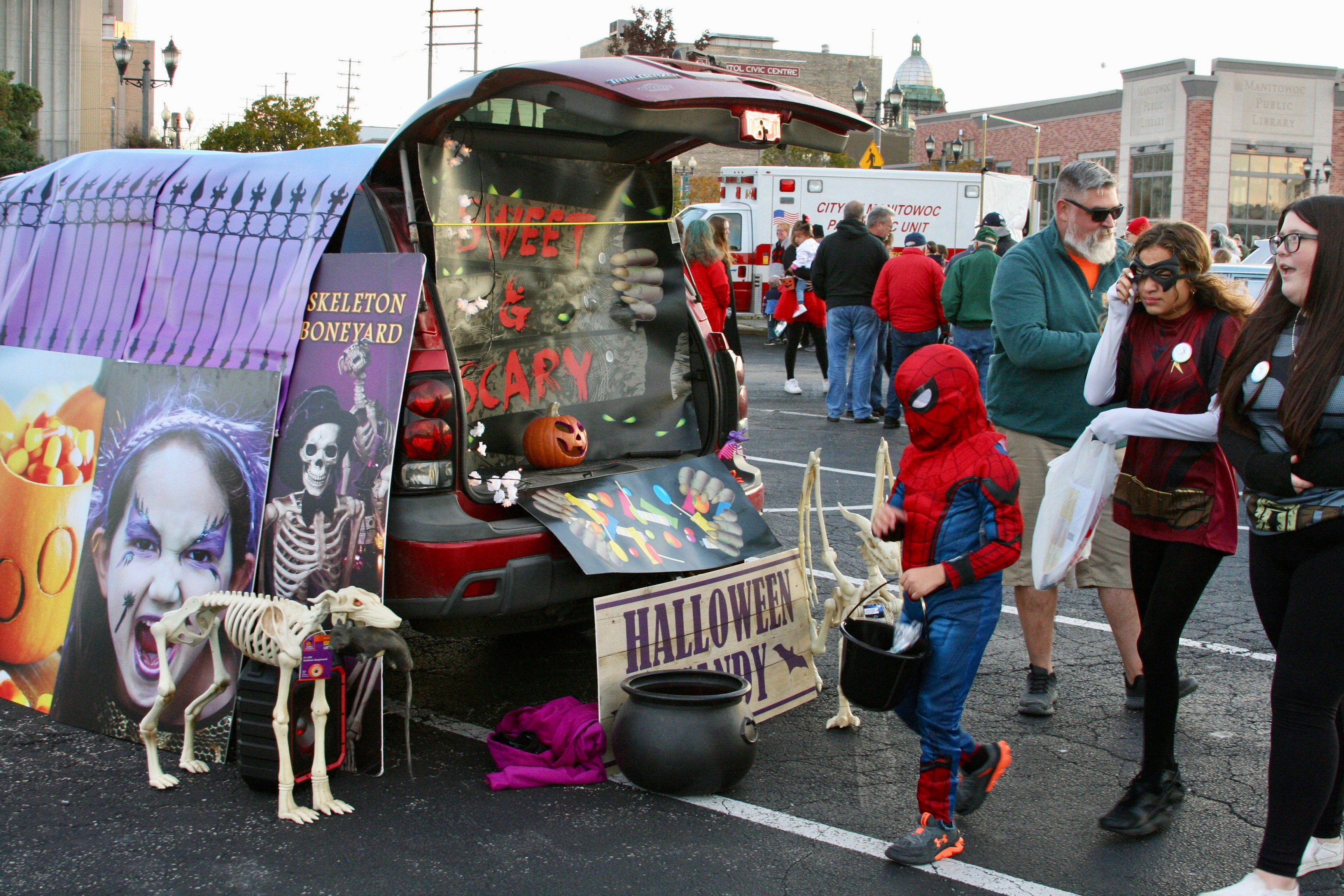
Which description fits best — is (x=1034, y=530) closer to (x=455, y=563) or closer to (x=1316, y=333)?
(x=1316, y=333)

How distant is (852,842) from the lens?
3.54 metres

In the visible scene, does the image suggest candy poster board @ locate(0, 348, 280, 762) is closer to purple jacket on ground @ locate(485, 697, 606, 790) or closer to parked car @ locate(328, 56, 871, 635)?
parked car @ locate(328, 56, 871, 635)

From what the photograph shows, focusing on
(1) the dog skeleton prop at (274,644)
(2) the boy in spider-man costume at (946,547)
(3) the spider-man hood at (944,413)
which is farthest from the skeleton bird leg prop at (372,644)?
(3) the spider-man hood at (944,413)

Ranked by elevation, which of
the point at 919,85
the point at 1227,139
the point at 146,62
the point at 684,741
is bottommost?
the point at 684,741

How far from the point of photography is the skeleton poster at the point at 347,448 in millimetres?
3920

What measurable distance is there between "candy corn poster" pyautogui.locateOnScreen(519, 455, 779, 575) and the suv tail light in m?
0.35

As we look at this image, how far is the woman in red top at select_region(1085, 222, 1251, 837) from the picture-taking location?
359 cm

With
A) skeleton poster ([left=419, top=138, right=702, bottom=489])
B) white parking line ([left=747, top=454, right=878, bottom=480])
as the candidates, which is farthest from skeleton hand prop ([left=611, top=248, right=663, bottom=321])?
white parking line ([left=747, top=454, right=878, bottom=480])

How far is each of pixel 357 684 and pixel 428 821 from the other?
59cm

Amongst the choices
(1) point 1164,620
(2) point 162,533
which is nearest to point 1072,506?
(1) point 1164,620

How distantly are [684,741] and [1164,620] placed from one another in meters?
1.45

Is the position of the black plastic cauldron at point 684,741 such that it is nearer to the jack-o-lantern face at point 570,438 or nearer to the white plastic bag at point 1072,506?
the white plastic bag at point 1072,506

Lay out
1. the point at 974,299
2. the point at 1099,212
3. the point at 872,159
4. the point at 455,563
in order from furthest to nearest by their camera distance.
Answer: the point at 872,159, the point at 974,299, the point at 1099,212, the point at 455,563

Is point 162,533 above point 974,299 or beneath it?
beneath
